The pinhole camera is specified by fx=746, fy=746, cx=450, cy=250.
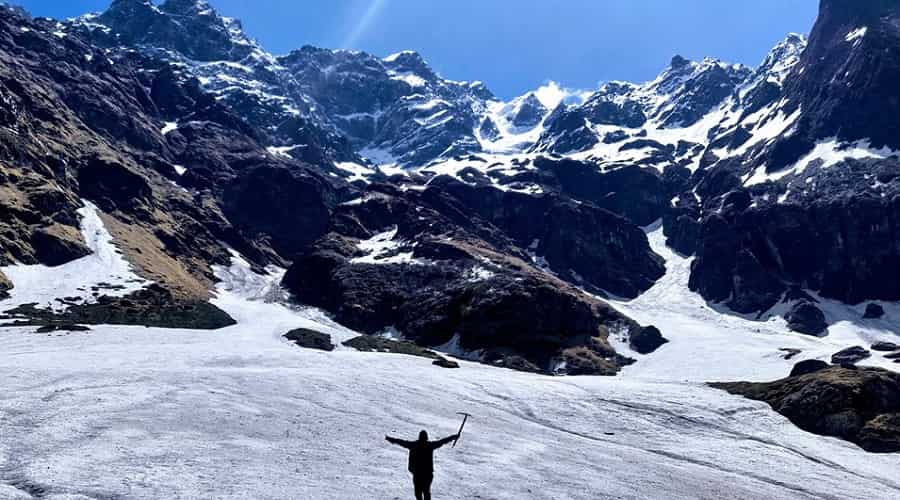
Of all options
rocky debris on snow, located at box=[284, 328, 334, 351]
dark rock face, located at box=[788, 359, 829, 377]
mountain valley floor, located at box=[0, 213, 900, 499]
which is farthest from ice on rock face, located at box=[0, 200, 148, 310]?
dark rock face, located at box=[788, 359, 829, 377]

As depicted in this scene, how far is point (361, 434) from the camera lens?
3778 cm

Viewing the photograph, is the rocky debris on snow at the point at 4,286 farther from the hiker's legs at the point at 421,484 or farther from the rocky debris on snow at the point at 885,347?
the rocky debris on snow at the point at 885,347

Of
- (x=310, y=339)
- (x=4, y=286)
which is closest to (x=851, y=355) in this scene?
(x=310, y=339)

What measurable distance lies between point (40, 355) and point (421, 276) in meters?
114

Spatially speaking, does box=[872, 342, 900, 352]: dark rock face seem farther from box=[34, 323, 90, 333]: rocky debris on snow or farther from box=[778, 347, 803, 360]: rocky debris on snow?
box=[34, 323, 90, 333]: rocky debris on snow

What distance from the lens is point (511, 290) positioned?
139 metres

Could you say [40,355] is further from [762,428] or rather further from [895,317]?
[895,317]

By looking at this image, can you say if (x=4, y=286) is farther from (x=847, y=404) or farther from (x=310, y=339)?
(x=847, y=404)

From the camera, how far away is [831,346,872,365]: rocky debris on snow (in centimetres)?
13464

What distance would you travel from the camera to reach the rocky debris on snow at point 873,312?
192 meters

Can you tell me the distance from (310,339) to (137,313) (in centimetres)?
2483

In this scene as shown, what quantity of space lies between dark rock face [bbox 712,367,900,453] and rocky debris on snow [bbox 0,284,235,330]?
7538 centimetres

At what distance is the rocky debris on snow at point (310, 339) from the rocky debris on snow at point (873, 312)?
148 metres

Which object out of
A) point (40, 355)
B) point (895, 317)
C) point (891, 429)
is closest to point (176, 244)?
point (40, 355)
